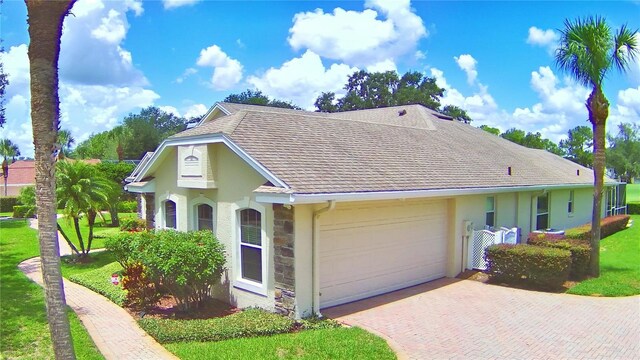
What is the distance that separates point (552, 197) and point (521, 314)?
12.1 metres

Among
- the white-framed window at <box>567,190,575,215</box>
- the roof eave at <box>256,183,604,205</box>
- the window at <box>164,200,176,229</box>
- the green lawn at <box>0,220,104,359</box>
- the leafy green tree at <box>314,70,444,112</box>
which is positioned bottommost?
the green lawn at <box>0,220,104,359</box>

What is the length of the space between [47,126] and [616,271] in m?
15.5

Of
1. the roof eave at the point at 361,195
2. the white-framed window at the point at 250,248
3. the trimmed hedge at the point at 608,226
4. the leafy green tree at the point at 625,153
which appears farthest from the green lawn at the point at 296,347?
the leafy green tree at the point at 625,153

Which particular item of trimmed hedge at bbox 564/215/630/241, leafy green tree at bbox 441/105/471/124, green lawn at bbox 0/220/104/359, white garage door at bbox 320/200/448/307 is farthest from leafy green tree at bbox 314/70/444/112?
green lawn at bbox 0/220/104/359

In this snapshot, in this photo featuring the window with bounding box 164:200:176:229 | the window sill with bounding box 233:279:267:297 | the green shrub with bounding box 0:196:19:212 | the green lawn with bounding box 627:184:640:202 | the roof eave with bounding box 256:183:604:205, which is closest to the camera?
the roof eave with bounding box 256:183:604:205

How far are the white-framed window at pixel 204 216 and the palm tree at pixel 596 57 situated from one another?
1065 cm

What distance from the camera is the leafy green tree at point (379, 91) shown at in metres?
57.8

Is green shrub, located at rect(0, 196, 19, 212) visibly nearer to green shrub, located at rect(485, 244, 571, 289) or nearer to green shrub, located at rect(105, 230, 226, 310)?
green shrub, located at rect(105, 230, 226, 310)

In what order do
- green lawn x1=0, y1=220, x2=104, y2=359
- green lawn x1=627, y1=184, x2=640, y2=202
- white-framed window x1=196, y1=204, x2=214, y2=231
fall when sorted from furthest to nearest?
green lawn x1=627, y1=184, x2=640, y2=202 → white-framed window x1=196, y1=204, x2=214, y2=231 → green lawn x1=0, y1=220, x2=104, y2=359

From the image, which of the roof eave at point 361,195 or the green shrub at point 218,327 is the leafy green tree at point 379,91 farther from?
the green shrub at point 218,327

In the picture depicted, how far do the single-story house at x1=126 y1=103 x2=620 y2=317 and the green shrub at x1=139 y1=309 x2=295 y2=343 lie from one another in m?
0.51

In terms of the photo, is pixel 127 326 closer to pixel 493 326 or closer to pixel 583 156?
pixel 493 326

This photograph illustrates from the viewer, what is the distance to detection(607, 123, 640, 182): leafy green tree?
73.0m

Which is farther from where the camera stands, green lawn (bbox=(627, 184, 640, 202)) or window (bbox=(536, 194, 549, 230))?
green lawn (bbox=(627, 184, 640, 202))
